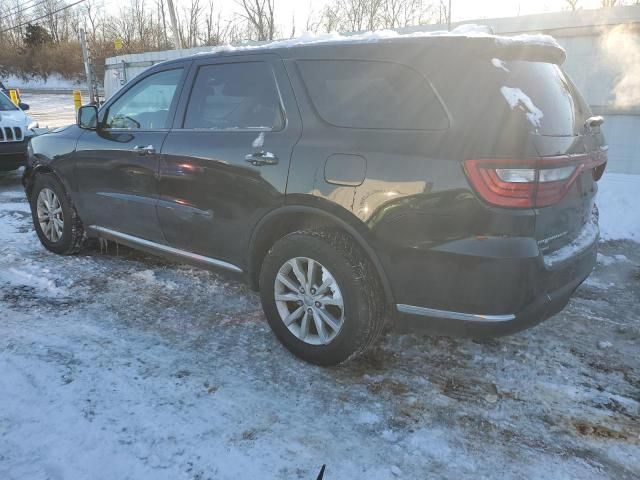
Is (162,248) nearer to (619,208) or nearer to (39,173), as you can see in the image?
(39,173)

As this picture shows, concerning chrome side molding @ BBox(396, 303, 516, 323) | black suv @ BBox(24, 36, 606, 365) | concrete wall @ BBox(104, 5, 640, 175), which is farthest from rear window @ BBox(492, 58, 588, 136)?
concrete wall @ BBox(104, 5, 640, 175)

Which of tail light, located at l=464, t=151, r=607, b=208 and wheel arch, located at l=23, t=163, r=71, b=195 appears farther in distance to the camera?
wheel arch, located at l=23, t=163, r=71, b=195

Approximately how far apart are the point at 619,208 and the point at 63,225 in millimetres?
5955

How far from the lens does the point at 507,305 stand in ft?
7.29

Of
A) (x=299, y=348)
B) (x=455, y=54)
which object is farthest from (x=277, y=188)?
(x=455, y=54)

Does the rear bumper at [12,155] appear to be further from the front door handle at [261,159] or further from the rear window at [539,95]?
the rear window at [539,95]

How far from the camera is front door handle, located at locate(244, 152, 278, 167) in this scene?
2768 mm

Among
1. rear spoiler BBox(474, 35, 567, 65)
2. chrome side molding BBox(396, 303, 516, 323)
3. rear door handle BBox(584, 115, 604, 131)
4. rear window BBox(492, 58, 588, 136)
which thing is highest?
rear spoiler BBox(474, 35, 567, 65)

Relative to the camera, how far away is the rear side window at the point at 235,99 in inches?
116

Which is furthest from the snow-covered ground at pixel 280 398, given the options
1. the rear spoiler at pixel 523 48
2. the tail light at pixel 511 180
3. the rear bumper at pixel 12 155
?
the rear bumper at pixel 12 155

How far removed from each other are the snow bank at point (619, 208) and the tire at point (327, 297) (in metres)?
3.89

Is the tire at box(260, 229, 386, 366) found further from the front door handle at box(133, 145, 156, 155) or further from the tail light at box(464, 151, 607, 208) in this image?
the front door handle at box(133, 145, 156, 155)

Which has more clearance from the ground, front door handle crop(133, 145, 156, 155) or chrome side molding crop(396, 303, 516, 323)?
front door handle crop(133, 145, 156, 155)

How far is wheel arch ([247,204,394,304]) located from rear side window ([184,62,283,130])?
52 centimetres
